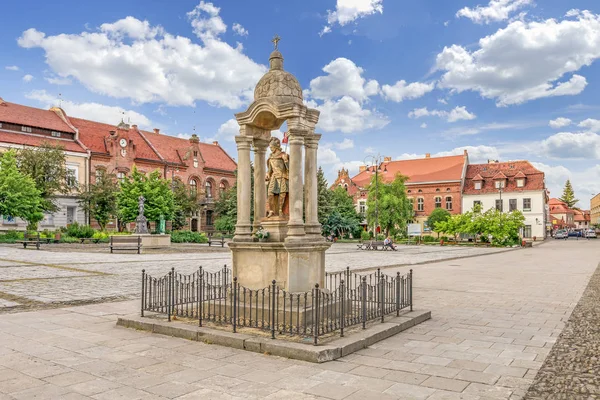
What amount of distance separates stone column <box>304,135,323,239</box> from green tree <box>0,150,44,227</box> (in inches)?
1395

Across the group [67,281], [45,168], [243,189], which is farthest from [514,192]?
[243,189]

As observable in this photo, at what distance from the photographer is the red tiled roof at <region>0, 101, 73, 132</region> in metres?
48.7

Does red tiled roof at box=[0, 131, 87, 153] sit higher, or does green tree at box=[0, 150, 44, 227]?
red tiled roof at box=[0, 131, 87, 153]

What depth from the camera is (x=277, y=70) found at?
379 inches

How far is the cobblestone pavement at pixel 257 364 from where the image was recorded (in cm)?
532

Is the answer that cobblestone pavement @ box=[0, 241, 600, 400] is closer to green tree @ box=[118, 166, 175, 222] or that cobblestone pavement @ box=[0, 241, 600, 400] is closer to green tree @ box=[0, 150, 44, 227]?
green tree @ box=[0, 150, 44, 227]

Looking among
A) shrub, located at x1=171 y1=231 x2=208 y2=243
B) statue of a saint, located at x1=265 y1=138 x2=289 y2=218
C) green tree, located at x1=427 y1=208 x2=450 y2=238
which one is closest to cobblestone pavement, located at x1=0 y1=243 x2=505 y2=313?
statue of a saint, located at x1=265 y1=138 x2=289 y2=218

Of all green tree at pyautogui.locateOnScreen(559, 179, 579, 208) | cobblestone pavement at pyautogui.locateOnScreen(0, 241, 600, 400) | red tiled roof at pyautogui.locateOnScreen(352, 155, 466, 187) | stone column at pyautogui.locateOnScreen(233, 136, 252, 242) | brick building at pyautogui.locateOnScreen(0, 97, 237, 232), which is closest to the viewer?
cobblestone pavement at pyautogui.locateOnScreen(0, 241, 600, 400)

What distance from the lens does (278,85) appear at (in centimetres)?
934

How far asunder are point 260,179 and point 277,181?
2.22ft

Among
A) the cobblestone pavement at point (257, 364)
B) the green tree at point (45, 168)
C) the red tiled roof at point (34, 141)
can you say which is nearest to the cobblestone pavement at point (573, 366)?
the cobblestone pavement at point (257, 364)

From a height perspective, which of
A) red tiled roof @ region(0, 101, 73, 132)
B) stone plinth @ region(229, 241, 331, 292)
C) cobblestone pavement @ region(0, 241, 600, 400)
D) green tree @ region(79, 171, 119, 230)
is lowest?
cobblestone pavement @ region(0, 241, 600, 400)

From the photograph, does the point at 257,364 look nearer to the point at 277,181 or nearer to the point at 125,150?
the point at 277,181

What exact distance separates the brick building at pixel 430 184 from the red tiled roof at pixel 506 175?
5.72 feet
